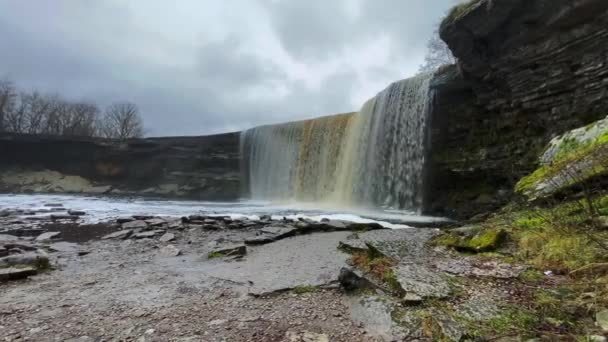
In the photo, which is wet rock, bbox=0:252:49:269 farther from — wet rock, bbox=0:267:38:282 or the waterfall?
the waterfall

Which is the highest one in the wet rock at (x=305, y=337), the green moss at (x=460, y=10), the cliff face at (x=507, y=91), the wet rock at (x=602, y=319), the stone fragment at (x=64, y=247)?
the green moss at (x=460, y=10)

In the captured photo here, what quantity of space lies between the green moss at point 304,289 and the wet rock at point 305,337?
1.02 metres

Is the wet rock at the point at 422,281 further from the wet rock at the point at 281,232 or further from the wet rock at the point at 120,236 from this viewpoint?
the wet rock at the point at 120,236

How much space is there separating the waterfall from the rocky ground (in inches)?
451

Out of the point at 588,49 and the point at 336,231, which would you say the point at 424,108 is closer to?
the point at 588,49

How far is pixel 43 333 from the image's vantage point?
2773 millimetres

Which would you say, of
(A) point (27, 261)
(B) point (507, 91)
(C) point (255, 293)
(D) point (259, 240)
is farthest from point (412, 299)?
(B) point (507, 91)

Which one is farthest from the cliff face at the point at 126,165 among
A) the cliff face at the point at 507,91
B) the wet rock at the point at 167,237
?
the wet rock at the point at 167,237

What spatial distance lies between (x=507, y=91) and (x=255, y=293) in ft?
51.1

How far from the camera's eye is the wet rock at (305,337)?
2529 millimetres

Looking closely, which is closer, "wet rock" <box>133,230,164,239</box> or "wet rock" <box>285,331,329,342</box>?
"wet rock" <box>285,331,329,342</box>

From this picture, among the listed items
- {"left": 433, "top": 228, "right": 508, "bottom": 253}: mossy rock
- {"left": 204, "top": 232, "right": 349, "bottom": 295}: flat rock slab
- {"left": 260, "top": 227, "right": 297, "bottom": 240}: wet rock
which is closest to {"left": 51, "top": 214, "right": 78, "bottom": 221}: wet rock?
{"left": 260, "top": 227, "right": 297, "bottom": 240}: wet rock

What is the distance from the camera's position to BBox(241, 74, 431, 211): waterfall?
1700cm

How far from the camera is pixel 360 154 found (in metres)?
19.6
